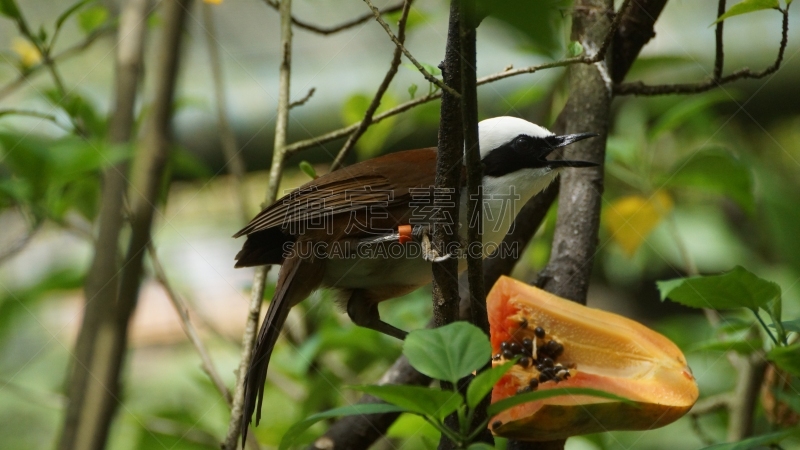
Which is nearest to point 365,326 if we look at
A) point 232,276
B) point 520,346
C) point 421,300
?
point 421,300

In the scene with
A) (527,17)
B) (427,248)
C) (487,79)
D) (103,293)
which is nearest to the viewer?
(527,17)

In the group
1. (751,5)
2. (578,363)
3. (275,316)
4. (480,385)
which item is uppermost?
(751,5)

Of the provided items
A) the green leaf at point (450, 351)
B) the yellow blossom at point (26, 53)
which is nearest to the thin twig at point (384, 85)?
the green leaf at point (450, 351)

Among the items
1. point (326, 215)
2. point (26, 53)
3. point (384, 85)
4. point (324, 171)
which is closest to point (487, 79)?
point (384, 85)

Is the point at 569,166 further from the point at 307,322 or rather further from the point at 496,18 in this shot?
the point at 496,18

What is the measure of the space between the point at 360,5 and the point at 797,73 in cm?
286

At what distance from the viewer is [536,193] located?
2820 mm

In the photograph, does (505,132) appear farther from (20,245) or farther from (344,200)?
(20,245)

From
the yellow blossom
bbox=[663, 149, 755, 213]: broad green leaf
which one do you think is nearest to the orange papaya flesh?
bbox=[663, 149, 755, 213]: broad green leaf

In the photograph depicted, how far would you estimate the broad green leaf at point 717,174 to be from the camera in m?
2.89

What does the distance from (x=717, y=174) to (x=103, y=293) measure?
7.62ft

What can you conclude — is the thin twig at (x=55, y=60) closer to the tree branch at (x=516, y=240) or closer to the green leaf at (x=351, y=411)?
the tree branch at (x=516, y=240)

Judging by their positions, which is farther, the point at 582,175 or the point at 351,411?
the point at 582,175

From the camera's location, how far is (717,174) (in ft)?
9.56
